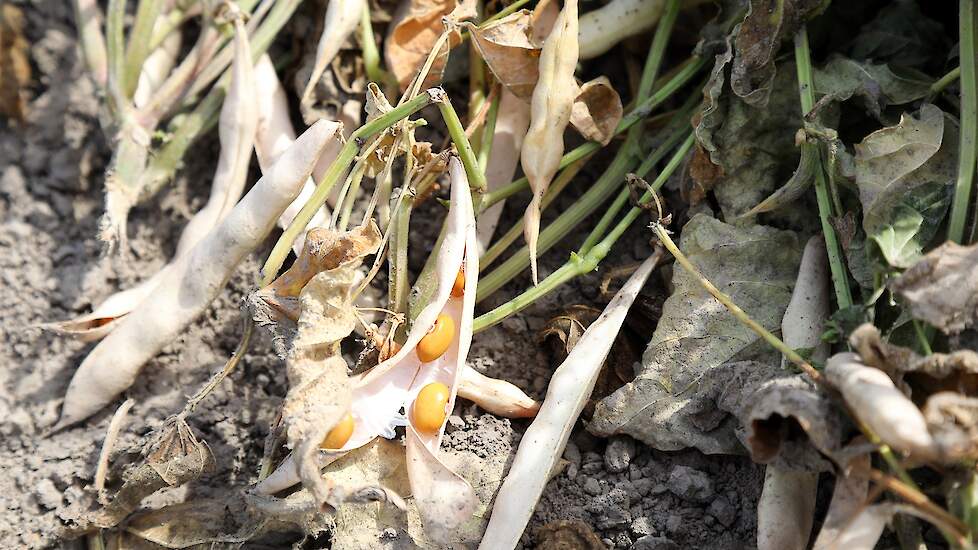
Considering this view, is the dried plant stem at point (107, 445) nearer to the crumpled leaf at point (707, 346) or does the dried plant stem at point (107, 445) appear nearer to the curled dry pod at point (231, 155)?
the curled dry pod at point (231, 155)

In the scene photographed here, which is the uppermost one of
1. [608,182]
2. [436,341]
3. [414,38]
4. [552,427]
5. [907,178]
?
[414,38]

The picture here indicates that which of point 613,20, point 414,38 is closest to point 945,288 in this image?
point 613,20

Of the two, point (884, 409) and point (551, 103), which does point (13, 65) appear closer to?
point (551, 103)

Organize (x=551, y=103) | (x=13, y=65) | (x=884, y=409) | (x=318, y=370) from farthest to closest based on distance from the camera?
(x=13, y=65) < (x=551, y=103) < (x=318, y=370) < (x=884, y=409)

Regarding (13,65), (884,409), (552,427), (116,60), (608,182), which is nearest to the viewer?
(884,409)

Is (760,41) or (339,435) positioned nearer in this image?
(339,435)

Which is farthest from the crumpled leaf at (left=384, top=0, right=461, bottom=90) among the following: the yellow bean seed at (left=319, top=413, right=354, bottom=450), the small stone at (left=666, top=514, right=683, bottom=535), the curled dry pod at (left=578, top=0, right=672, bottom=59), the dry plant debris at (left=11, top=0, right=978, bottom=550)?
the small stone at (left=666, top=514, right=683, bottom=535)

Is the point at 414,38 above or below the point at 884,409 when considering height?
above

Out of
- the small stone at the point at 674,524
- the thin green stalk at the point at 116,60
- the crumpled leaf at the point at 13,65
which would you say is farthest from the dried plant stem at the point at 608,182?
the crumpled leaf at the point at 13,65
